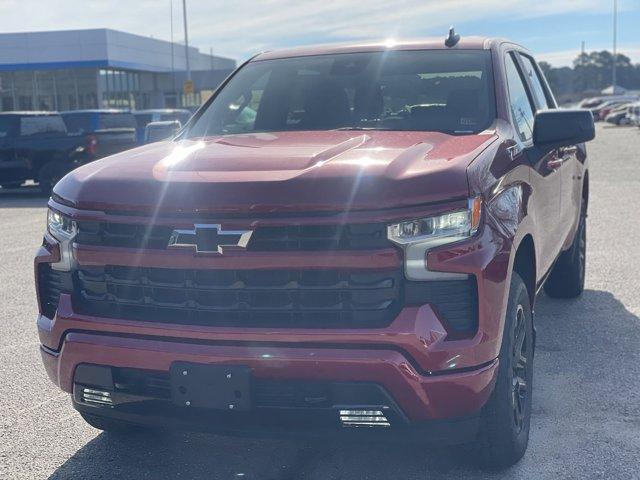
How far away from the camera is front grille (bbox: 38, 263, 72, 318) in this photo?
3.41 meters

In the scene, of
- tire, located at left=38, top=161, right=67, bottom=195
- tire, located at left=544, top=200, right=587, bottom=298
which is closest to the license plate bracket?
tire, located at left=544, top=200, right=587, bottom=298

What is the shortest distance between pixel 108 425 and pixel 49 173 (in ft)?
43.3

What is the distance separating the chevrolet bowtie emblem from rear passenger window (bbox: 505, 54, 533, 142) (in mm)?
1793

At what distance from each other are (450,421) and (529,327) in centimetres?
89

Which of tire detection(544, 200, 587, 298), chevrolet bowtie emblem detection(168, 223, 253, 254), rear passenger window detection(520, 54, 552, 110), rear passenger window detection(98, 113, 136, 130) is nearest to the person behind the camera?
chevrolet bowtie emblem detection(168, 223, 253, 254)

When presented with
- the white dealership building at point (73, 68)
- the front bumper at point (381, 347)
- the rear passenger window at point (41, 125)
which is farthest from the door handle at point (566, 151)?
the white dealership building at point (73, 68)

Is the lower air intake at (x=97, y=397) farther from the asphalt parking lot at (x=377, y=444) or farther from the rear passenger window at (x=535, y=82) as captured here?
the rear passenger window at (x=535, y=82)

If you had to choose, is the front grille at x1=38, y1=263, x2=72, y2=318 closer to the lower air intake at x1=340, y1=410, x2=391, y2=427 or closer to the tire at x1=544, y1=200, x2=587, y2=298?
the lower air intake at x1=340, y1=410, x2=391, y2=427

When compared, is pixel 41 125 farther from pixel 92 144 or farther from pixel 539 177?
pixel 539 177

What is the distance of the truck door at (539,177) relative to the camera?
13.7 feet

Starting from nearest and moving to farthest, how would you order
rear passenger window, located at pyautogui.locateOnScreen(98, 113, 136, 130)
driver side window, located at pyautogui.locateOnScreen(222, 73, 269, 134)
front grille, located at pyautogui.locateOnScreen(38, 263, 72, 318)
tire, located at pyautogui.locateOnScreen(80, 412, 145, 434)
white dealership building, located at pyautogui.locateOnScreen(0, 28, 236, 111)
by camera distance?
front grille, located at pyautogui.locateOnScreen(38, 263, 72, 318) → tire, located at pyautogui.locateOnScreen(80, 412, 145, 434) → driver side window, located at pyautogui.locateOnScreen(222, 73, 269, 134) → rear passenger window, located at pyautogui.locateOnScreen(98, 113, 136, 130) → white dealership building, located at pyautogui.locateOnScreen(0, 28, 236, 111)

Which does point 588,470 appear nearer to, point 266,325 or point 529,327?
point 529,327

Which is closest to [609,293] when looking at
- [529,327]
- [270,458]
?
[529,327]

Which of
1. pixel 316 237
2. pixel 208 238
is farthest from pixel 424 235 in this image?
pixel 208 238
